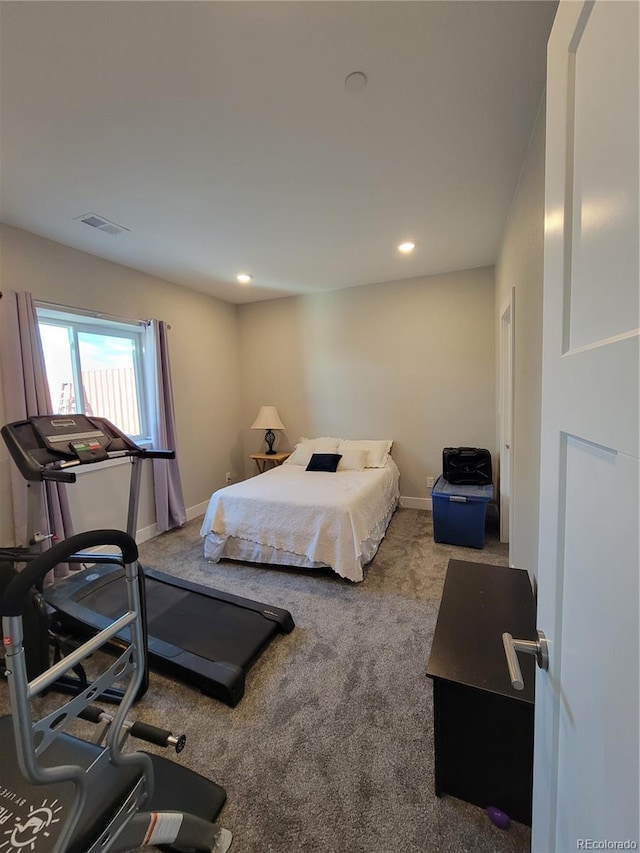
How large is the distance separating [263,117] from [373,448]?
3.05 m

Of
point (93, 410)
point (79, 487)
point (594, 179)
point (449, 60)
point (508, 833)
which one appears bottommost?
point (508, 833)

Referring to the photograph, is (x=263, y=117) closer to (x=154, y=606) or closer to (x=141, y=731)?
(x=141, y=731)

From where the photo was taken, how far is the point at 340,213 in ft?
8.08

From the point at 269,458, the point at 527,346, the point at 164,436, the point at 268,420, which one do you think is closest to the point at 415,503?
the point at 269,458

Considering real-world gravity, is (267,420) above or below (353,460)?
above

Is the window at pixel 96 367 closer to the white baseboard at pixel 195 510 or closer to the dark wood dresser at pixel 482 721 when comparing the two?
the white baseboard at pixel 195 510

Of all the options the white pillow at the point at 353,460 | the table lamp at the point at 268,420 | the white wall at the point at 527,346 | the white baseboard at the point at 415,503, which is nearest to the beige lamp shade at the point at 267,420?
the table lamp at the point at 268,420

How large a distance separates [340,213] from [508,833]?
3111 millimetres

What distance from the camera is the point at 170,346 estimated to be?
12.4 ft

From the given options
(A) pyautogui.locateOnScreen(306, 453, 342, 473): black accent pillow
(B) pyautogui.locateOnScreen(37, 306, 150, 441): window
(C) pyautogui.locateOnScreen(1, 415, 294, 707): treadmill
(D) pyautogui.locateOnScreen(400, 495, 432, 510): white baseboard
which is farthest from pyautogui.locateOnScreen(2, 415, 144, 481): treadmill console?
Answer: (D) pyautogui.locateOnScreen(400, 495, 432, 510): white baseboard

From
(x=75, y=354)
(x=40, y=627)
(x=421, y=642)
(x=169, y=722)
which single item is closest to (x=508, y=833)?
(x=421, y=642)

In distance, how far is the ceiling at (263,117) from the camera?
1.20 m

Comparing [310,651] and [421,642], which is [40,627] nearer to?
[310,651]

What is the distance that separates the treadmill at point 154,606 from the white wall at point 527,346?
1.45 metres
